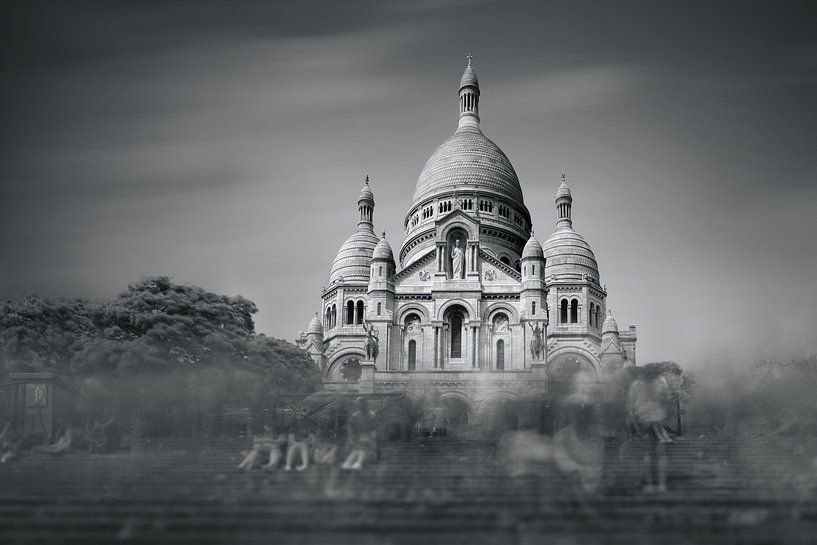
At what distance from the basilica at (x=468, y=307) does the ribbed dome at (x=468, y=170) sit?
0.15 metres

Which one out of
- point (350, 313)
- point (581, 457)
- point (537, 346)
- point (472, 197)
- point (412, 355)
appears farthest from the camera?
point (472, 197)

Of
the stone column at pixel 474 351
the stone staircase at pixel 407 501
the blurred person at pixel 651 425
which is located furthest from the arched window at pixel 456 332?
the stone staircase at pixel 407 501

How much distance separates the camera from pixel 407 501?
19734 millimetres

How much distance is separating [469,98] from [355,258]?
22.4 metres

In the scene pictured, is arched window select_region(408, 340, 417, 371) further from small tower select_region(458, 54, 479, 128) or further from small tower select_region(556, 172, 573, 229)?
small tower select_region(458, 54, 479, 128)

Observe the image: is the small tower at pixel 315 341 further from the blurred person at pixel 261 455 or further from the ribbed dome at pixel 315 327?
the blurred person at pixel 261 455

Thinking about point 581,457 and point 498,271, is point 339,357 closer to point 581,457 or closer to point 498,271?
point 498,271

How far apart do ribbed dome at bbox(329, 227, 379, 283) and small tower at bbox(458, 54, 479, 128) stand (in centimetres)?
1615

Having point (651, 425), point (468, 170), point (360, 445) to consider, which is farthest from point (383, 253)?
point (360, 445)

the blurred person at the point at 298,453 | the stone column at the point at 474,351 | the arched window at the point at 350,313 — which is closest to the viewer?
the blurred person at the point at 298,453

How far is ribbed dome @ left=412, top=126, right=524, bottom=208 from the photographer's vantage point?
78812 mm

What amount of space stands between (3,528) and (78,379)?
61.1 ft

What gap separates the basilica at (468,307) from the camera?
54.7 m

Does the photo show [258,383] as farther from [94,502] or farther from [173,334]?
[94,502]
